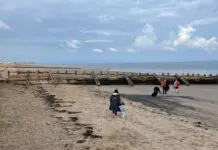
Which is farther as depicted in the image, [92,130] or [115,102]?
[115,102]

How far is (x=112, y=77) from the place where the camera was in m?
58.5

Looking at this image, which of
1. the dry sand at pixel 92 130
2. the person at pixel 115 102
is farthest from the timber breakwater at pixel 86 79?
the person at pixel 115 102

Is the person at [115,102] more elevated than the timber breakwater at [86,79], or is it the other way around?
the timber breakwater at [86,79]

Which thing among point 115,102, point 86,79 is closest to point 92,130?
point 115,102

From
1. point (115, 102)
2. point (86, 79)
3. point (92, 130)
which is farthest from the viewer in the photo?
point (86, 79)

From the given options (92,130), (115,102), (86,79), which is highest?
(86,79)

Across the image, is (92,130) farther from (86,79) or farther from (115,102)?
(86,79)

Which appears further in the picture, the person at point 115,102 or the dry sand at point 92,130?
the person at point 115,102

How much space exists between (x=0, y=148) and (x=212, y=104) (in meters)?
23.8

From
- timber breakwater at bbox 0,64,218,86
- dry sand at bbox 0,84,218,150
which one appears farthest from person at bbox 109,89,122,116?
timber breakwater at bbox 0,64,218,86

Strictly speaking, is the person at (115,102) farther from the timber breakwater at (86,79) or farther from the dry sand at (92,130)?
the timber breakwater at (86,79)

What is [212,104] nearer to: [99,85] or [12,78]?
[99,85]

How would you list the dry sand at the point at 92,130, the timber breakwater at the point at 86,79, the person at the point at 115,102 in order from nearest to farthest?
the dry sand at the point at 92,130
the person at the point at 115,102
the timber breakwater at the point at 86,79

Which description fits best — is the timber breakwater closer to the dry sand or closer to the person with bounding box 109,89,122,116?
the dry sand
